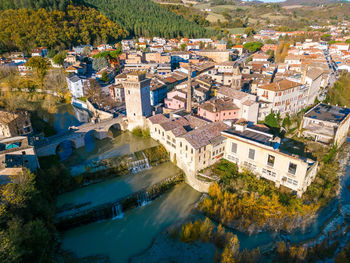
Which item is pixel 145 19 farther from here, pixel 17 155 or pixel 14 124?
pixel 17 155

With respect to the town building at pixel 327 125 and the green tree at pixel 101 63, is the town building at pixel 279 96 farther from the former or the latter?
the green tree at pixel 101 63

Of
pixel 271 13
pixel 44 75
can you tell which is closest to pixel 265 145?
pixel 44 75

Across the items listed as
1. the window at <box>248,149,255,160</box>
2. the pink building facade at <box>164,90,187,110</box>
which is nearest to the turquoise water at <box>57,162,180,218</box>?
the window at <box>248,149,255,160</box>

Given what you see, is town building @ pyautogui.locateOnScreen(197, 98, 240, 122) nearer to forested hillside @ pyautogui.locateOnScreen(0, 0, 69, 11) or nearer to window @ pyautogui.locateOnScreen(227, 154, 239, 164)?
window @ pyautogui.locateOnScreen(227, 154, 239, 164)

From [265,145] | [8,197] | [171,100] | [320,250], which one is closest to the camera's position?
[8,197]

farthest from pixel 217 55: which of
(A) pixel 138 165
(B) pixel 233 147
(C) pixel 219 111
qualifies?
(A) pixel 138 165

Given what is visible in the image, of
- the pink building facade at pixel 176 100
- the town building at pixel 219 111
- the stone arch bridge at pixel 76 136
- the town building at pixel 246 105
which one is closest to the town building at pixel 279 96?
the town building at pixel 246 105

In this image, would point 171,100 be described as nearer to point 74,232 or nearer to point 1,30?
point 74,232
